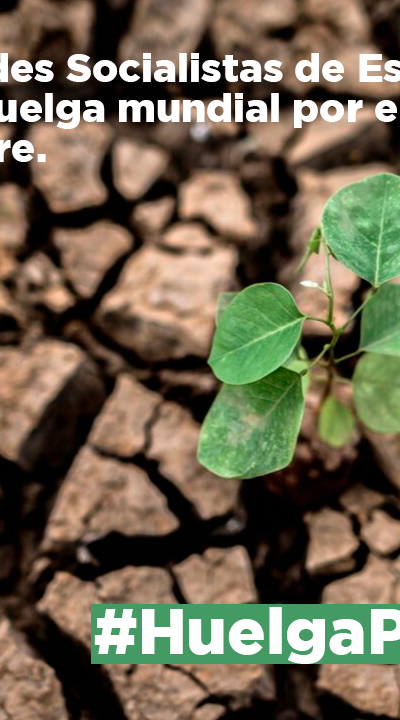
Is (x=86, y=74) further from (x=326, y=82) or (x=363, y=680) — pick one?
(x=363, y=680)

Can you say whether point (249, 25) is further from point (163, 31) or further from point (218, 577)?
point (218, 577)

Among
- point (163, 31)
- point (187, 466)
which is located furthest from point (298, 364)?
point (163, 31)

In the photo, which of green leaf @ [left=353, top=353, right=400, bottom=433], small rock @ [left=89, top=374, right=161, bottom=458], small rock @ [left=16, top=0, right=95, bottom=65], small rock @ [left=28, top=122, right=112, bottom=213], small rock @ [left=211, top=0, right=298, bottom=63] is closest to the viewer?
green leaf @ [left=353, top=353, right=400, bottom=433]

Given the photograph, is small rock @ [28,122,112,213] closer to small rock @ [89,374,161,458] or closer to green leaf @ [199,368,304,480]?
small rock @ [89,374,161,458]

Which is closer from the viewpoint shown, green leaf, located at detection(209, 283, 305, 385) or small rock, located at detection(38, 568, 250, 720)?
green leaf, located at detection(209, 283, 305, 385)

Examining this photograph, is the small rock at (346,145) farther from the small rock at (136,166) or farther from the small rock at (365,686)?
the small rock at (365,686)

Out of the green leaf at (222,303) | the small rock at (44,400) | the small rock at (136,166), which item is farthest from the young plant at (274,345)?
the small rock at (136,166)

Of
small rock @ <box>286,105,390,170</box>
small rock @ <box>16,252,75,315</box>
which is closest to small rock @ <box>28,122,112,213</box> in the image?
small rock @ <box>16,252,75,315</box>
